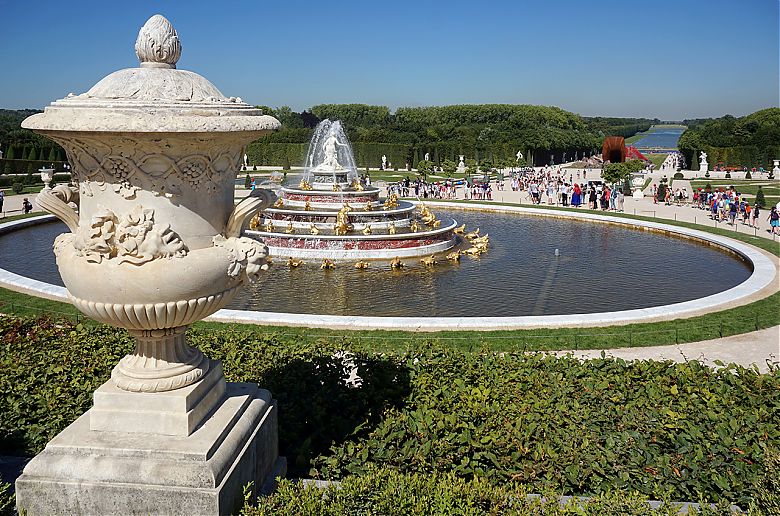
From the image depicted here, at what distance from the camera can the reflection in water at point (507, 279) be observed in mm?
16453

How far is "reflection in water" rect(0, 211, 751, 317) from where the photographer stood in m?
16.5

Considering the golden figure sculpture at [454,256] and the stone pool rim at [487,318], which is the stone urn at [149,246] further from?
the golden figure sculpture at [454,256]

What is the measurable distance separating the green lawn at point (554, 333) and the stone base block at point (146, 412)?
5.83 m

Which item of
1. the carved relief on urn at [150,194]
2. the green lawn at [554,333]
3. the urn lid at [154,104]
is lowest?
the green lawn at [554,333]

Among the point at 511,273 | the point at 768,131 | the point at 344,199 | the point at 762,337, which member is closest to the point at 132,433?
the point at 762,337

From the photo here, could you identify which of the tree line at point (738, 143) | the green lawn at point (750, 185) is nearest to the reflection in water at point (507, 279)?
the green lawn at point (750, 185)

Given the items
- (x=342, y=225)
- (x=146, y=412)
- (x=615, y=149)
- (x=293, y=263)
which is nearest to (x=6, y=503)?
(x=146, y=412)

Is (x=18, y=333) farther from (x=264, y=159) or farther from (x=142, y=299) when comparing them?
(x=264, y=159)

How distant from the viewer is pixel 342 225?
21828 millimetres

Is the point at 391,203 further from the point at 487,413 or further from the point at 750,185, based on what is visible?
the point at 750,185

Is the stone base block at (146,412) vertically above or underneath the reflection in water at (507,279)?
above

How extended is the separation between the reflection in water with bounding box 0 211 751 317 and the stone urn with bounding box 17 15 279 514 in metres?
10.2

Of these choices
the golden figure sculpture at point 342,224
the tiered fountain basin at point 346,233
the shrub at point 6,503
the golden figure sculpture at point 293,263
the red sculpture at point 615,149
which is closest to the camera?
the shrub at point 6,503

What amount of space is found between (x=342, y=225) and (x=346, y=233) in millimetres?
312
